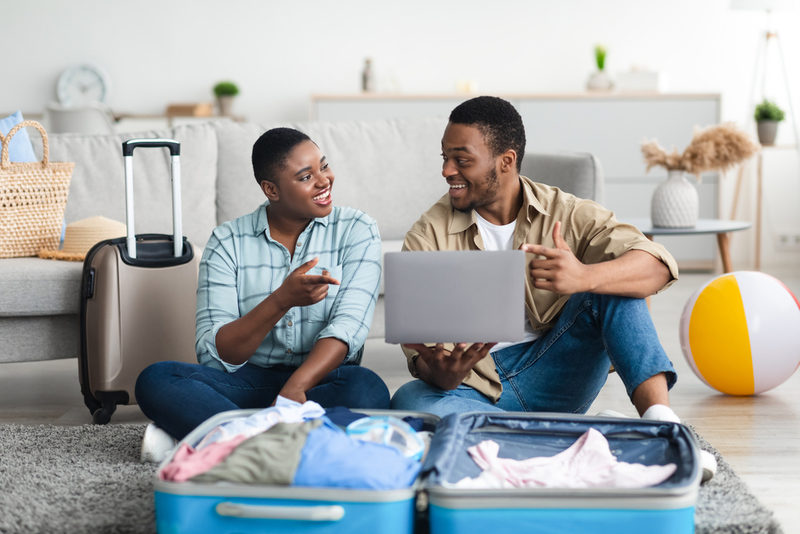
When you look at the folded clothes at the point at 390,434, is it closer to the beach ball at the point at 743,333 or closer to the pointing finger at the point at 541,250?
the pointing finger at the point at 541,250

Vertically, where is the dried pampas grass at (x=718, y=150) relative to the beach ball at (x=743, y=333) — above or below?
above

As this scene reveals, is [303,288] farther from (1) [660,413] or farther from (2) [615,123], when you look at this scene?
(2) [615,123]

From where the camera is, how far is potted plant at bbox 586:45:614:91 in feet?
15.5

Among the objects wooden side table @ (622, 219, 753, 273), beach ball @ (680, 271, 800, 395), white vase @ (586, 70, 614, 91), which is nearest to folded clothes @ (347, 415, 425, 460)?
beach ball @ (680, 271, 800, 395)

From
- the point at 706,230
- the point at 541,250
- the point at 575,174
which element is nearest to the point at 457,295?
the point at 541,250

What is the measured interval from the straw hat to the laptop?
1.20 metres

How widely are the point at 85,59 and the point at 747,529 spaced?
504 centimetres

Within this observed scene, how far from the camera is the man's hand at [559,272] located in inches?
53.4

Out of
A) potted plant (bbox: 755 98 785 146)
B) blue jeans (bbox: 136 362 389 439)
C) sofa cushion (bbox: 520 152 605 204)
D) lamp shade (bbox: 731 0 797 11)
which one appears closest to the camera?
blue jeans (bbox: 136 362 389 439)

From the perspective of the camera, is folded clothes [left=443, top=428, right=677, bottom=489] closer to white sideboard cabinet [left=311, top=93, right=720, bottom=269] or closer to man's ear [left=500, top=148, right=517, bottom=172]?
man's ear [left=500, top=148, right=517, bottom=172]

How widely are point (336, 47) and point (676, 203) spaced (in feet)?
9.48

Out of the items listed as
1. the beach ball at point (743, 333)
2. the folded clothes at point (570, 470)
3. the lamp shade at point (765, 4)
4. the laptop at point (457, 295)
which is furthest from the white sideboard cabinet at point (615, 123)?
the folded clothes at point (570, 470)

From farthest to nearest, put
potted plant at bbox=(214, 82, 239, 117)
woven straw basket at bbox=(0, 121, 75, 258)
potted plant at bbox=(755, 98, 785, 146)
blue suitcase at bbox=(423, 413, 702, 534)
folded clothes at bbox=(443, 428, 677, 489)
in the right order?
potted plant at bbox=(214, 82, 239, 117) < potted plant at bbox=(755, 98, 785, 146) < woven straw basket at bbox=(0, 121, 75, 258) < folded clothes at bbox=(443, 428, 677, 489) < blue suitcase at bbox=(423, 413, 702, 534)

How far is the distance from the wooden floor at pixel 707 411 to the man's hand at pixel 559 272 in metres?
0.54
